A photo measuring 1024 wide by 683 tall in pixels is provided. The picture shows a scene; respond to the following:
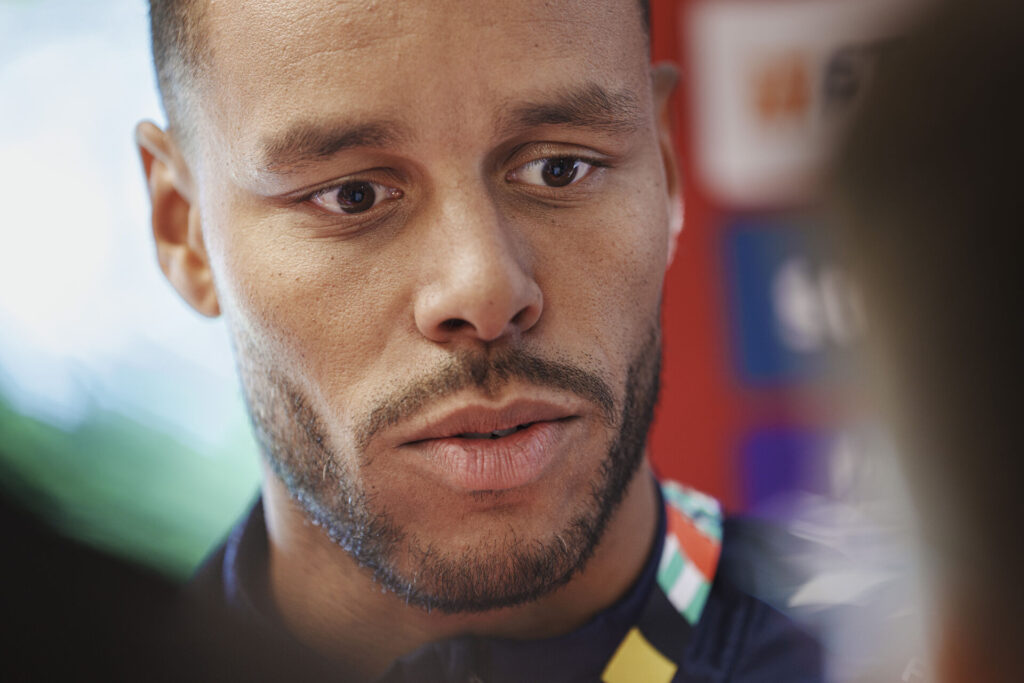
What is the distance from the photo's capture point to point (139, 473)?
1.91m

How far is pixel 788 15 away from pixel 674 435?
38.2 inches

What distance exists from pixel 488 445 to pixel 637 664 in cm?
28

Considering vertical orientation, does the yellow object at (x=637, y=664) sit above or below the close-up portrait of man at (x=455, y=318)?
below

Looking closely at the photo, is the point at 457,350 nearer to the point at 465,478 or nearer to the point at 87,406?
the point at 465,478

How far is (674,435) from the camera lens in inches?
88.0

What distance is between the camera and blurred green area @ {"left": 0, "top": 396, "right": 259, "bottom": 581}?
5.76 ft

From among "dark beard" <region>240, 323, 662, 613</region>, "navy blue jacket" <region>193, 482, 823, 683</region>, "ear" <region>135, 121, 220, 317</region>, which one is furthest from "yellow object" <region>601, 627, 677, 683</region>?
"ear" <region>135, 121, 220, 317</region>

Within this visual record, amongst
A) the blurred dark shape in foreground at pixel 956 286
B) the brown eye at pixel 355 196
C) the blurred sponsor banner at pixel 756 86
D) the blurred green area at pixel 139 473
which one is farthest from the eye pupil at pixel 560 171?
the blurred sponsor banner at pixel 756 86

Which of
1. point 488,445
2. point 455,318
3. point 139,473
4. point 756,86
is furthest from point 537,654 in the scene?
point 756,86

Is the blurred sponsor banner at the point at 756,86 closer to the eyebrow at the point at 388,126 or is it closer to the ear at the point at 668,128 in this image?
the ear at the point at 668,128

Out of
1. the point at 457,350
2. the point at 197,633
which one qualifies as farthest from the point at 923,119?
the point at 197,633

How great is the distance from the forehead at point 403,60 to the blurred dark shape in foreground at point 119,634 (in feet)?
1.65

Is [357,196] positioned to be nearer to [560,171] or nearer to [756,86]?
[560,171]

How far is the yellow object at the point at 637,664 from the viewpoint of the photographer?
0.95m
